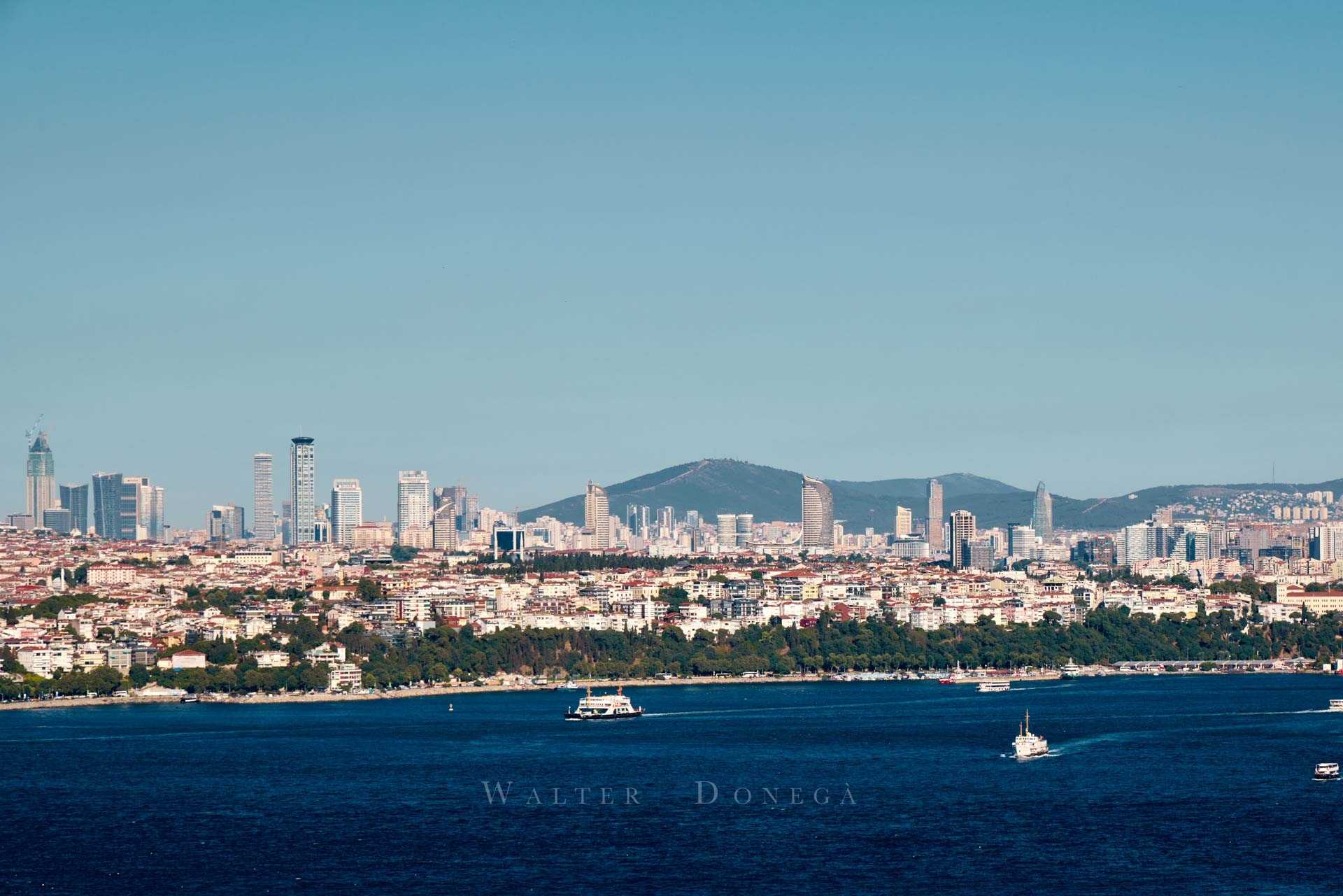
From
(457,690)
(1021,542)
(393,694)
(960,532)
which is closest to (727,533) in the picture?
(1021,542)

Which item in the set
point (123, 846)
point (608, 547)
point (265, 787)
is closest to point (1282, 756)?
point (265, 787)

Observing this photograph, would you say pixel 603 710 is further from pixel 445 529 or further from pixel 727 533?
pixel 727 533

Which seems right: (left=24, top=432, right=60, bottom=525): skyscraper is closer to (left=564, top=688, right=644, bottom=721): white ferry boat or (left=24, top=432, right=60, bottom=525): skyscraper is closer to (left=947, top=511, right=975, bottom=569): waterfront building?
(left=947, top=511, right=975, bottom=569): waterfront building

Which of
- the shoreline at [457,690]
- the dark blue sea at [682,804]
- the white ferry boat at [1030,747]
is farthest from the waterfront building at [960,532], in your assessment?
the white ferry boat at [1030,747]

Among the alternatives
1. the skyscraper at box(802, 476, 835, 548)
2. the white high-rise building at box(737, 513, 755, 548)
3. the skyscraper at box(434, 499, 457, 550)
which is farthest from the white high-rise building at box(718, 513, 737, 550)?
the skyscraper at box(434, 499, 457, 550)

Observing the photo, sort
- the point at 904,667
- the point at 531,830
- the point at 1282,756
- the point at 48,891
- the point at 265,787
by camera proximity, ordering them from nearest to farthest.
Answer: the point at 48,891 < the point at 531,830 < the point at 265,787 < the point at 1282,756 < the point at 904,667

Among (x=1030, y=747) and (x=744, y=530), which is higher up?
(x=744, y=530)

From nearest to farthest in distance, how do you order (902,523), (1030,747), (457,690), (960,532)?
1. (1030,747)
2. (457,690)
3. (960,532)
4. (902,523)

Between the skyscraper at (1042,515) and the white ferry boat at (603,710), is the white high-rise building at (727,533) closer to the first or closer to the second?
the skyscraper at (1042,515)

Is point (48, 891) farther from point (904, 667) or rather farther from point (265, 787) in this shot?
point (904, 667)
